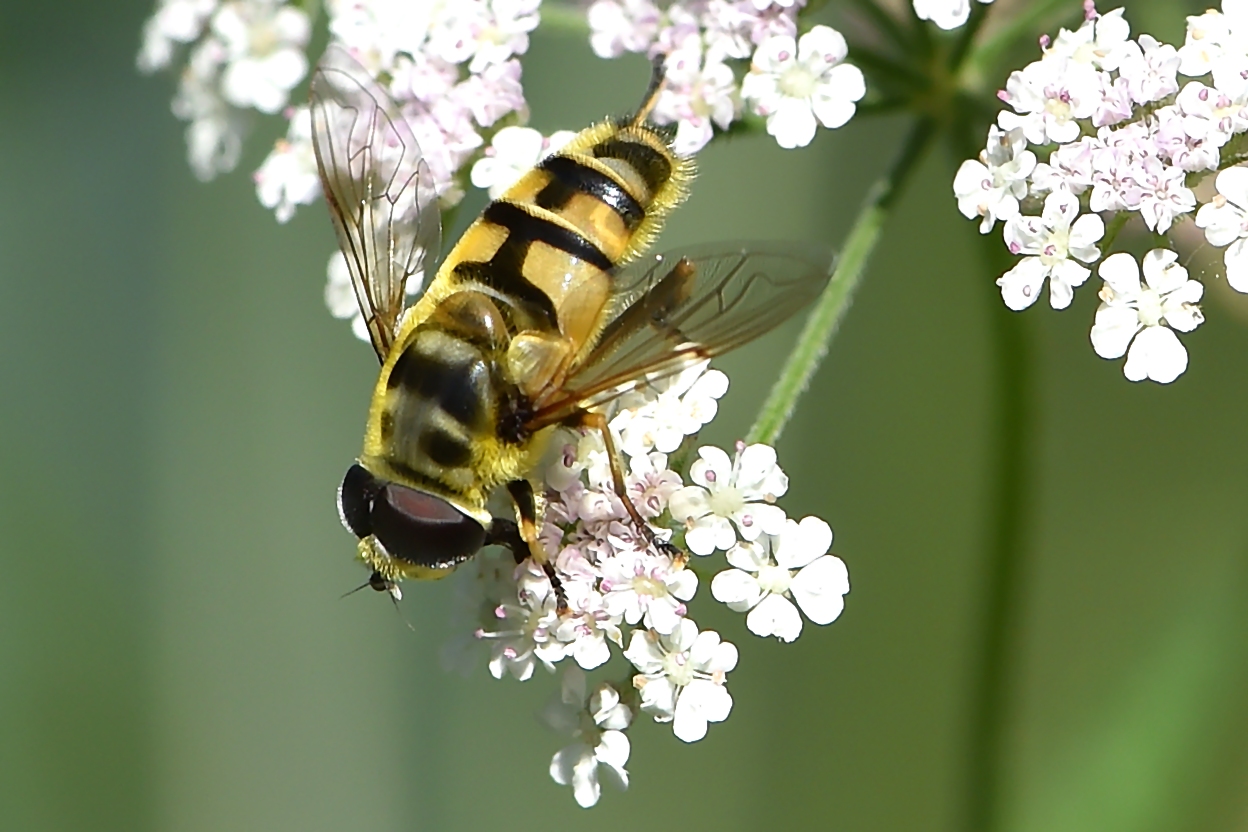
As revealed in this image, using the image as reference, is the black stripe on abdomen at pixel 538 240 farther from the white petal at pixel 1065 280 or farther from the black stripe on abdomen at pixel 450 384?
the white petal at pixel 1065 280

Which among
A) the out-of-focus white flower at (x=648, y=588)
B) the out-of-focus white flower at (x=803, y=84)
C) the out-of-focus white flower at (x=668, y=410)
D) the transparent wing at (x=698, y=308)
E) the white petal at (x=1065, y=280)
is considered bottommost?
the out-of-focus white flower at (x=648, y=588)

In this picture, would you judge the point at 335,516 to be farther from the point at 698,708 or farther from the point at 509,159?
the point at 698,708

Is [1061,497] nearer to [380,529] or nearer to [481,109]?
[481,109]

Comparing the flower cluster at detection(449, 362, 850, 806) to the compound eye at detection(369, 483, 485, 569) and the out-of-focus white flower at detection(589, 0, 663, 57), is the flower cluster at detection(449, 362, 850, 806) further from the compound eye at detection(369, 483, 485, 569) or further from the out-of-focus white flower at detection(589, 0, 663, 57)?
the out-of-focus white flower at detection(589, 0, 663, 57)

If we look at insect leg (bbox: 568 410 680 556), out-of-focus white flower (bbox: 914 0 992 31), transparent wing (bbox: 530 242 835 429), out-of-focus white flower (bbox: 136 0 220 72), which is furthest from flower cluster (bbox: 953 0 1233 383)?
out-of-focus white flower (bbox: 136 0 220 72)

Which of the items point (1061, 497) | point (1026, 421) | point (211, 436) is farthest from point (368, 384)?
point (1026, 421)

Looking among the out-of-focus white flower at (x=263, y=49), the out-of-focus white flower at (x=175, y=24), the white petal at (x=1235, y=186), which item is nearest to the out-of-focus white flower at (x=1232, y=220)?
the white petal at (x=1235, y=186)
